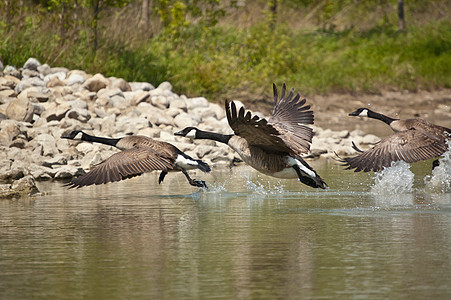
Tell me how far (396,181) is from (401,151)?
1.65ft

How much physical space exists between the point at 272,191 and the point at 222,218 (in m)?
2.65

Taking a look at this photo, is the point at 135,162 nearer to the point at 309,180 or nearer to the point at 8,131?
the point at 309,180

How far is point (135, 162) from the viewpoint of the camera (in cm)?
1021

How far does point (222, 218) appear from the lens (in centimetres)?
920

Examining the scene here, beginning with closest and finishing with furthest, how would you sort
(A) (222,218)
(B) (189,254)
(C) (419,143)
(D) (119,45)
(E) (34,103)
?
(B) (189,254), (A) (222,218), (C) (419,143), (E) (34,103), (D) (119,45)

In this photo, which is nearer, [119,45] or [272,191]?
[272,191]

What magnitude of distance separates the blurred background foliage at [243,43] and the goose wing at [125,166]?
11.4m

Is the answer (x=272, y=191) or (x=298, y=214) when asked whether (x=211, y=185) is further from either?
(x=298, y=214)

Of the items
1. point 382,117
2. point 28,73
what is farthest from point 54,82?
point 382,117

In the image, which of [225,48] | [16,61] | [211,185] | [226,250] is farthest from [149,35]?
[226,250]

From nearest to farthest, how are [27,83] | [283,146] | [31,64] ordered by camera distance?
[283,146], [27,83], [31,64]

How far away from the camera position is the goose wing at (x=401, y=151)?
35.8 ft

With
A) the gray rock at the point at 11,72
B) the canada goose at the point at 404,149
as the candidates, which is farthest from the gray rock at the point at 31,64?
the canada goose at the point at 404,149

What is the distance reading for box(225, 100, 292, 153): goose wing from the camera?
855 cm
